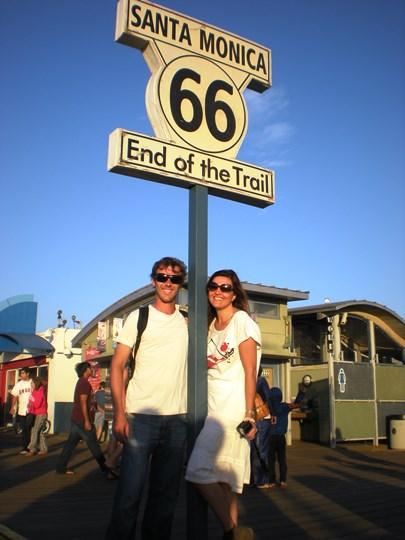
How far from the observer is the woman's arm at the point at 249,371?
3.64 metres

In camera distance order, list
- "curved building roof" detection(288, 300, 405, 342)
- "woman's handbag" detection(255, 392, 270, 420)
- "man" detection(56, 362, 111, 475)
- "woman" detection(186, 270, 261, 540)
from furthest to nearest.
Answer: "curved building roof" detection(288, 300, 405, 342)
"man" detection(56, 362, 111, 475)
"woman's handbag" detection(255, 392, 270, 420)
"woman" detection(186, 270, 261, 540)

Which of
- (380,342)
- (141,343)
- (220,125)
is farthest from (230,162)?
(380,342)

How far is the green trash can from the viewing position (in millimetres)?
14719

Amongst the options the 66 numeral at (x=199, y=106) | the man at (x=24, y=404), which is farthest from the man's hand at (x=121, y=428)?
the man at (x=24, y=404)

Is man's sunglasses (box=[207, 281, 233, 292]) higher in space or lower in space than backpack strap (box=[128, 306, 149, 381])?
higher

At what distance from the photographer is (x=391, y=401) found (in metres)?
16.6

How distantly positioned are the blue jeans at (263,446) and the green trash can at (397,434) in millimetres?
7379

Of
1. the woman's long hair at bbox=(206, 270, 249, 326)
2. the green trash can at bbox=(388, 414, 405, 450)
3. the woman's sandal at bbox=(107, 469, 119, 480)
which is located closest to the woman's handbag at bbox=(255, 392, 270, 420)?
the woman's sandal at bbox=(107, 469, 119, 480)

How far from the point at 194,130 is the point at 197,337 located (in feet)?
5.20

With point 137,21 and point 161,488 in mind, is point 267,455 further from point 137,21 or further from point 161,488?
point 137,21

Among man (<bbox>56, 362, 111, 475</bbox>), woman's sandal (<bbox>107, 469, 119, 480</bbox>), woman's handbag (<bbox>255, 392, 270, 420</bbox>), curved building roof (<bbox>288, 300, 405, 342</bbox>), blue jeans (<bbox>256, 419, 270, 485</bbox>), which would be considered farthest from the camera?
curved building roof (<bbox>288, 300, 405, 342</bbox>)

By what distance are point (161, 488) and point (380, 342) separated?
60.2 feet

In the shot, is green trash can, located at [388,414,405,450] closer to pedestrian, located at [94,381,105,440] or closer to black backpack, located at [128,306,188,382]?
pedestrian, located at [94,381,105,440]

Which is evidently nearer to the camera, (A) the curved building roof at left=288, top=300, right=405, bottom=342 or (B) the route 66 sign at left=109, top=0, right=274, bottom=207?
(B) the route 66 sign at left=109, top=0, right=274, bottom=207
